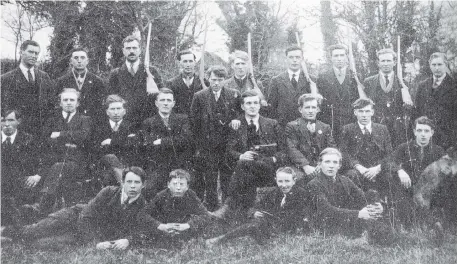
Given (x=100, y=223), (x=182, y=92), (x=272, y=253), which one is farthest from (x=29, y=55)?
(x=272, y=253)

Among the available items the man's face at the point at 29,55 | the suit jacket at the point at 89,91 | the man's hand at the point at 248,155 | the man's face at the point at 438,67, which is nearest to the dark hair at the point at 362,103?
the man's face at the point at 438,67

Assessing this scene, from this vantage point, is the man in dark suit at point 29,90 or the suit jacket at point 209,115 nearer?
the man in dark suit at point 29,90

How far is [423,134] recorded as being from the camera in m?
4.87

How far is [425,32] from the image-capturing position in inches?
206

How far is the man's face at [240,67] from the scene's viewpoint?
17.3 feet

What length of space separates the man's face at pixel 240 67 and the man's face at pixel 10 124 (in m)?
→ 2.44

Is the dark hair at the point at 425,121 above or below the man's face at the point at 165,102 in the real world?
below

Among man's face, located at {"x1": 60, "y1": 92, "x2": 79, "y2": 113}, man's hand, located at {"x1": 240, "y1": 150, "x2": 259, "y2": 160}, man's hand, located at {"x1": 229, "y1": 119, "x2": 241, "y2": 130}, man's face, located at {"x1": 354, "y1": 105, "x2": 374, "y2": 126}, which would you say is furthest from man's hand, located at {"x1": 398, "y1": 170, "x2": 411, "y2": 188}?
man's face, located at {"x1": 60, "y1": 92, "x2": 79, "y2": 113}

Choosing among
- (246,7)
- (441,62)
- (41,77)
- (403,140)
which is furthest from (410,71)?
(41,77)

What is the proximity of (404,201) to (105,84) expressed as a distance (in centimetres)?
346

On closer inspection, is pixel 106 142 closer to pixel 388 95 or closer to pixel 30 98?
pixel 30 98

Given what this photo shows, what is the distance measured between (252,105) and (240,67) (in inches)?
24.6

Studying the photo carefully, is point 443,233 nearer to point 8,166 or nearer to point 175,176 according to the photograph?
point 175,176

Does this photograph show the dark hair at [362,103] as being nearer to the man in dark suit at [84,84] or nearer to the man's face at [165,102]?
the man's face at [165,102]
